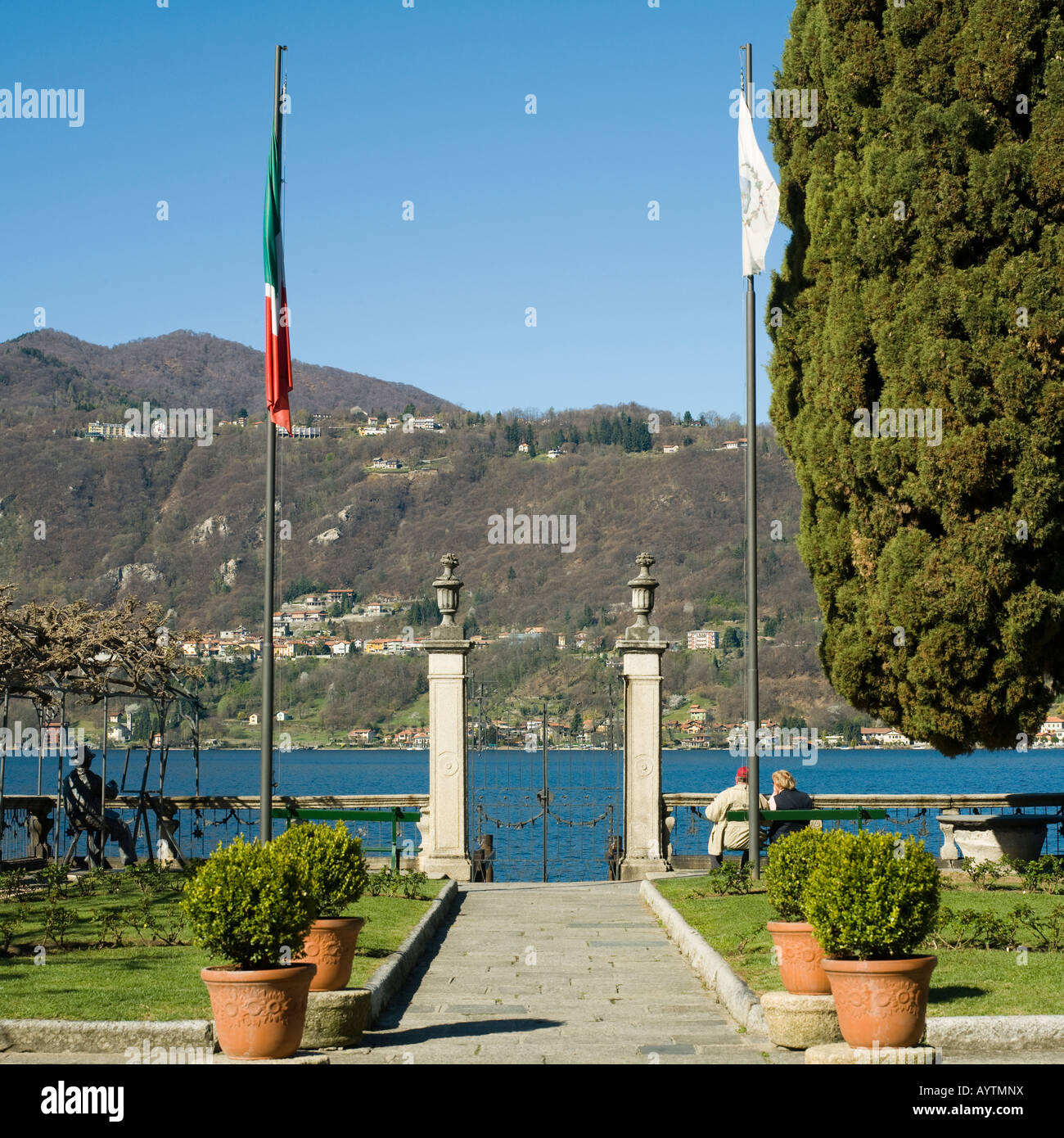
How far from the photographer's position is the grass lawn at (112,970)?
311 inches

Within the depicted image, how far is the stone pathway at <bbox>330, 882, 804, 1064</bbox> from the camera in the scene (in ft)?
24.5

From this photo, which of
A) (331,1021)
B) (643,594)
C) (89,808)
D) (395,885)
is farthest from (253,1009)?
(643,594)

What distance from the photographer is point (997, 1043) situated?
6.87 metres

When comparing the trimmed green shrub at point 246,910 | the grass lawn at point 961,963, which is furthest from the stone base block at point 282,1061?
the grass lawn at point 961,963

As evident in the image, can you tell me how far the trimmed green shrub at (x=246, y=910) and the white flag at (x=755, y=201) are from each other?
32.8 feet

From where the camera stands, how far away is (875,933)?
684 centimetres

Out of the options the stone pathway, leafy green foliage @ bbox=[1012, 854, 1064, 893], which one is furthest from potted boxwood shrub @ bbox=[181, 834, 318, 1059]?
leafy green foliage @ bbox=[1012, 854, 1064, 893]

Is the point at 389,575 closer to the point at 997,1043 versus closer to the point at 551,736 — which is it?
the point at 551,736

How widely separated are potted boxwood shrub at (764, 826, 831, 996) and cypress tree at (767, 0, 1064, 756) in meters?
6.26

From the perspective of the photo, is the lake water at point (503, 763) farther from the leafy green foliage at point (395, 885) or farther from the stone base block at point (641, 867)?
the leafy green foliage at point (395, 885)

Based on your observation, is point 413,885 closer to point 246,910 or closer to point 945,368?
point 246,910

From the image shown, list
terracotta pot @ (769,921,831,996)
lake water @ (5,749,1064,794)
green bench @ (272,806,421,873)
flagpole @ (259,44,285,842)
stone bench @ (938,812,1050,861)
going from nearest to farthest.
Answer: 1. terracotta pot @ (769,921,831,996)
2. flagpole @ (259,44,285,842)
3. stone bench @ (938,812,1050,861)
4. green bench @ (272,806,421,873)
5. lake water @ (5,749,1064,794)

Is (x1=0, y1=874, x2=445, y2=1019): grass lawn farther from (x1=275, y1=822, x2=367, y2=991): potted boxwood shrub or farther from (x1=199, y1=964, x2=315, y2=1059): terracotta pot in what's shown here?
(x1=199, y1=964, x2=315, y2=1059): terracotta pot

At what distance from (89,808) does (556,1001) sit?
10395 millimetres
